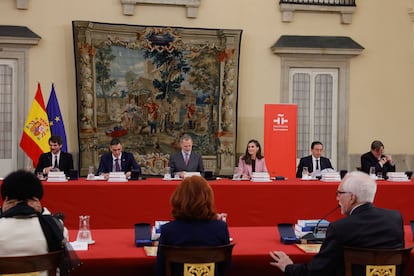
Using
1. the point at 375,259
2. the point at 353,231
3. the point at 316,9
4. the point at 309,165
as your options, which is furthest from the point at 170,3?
the point at 375,259

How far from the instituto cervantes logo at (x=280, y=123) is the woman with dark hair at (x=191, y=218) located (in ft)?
23.6

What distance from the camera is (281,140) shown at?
10461mm

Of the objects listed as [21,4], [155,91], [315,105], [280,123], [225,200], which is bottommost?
[225,200]

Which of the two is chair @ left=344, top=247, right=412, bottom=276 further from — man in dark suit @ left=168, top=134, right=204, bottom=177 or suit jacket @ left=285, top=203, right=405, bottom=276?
man in dark suit @ left=168, top=134, right=204, bottom=177

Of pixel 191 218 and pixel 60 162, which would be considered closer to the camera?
pixel 191 218

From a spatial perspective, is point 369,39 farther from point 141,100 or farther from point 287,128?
point 141,100

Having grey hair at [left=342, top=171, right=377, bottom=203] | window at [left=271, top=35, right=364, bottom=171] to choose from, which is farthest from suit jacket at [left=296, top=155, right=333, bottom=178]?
grey hair at [left=342, top=171, right=377, bottom=203]

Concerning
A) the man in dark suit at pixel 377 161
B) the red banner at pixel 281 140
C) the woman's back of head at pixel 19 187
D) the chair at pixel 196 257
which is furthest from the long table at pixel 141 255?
the red banner at pixel 281 140

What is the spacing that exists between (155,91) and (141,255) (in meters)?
7.83

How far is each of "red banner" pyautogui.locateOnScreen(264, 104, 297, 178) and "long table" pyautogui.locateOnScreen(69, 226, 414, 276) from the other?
630cm

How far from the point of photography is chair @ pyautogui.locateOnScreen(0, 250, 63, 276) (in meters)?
2.92

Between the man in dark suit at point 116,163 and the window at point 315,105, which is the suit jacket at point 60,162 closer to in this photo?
the man in dark suit at point 116,163

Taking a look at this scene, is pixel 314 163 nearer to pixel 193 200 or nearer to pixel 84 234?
pixel 84 234

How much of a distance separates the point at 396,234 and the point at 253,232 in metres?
1.10
